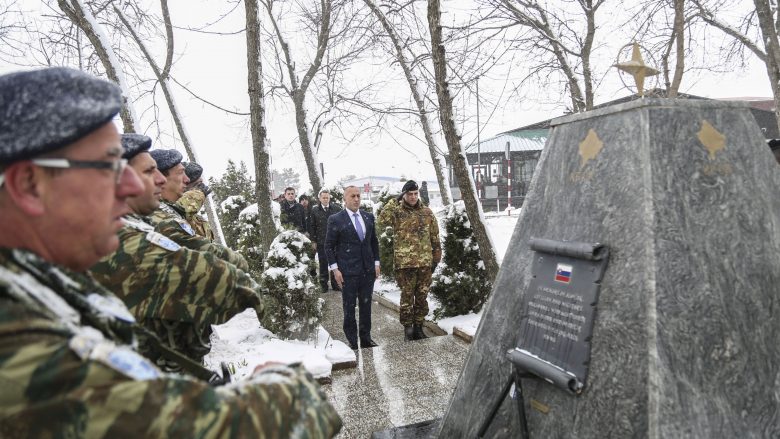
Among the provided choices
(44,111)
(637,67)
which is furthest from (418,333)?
(44,111)

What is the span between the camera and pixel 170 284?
2010 millimetres

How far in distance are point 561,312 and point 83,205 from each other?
6.35 ft

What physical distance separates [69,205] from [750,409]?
2.38 meters

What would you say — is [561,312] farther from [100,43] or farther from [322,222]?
[100,43]

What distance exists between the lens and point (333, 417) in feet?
3.76

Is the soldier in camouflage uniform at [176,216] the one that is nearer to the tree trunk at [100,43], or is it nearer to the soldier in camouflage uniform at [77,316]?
the soldier in camouflage uniform at [77,316]

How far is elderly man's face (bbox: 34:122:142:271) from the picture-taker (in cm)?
100

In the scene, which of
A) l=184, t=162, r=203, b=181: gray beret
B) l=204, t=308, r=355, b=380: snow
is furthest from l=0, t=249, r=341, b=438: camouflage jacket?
l=184, t=162, r=203, b=181: gray beret

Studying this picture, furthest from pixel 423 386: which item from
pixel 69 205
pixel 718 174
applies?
pixel 69 205

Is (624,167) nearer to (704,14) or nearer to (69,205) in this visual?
(69,205)

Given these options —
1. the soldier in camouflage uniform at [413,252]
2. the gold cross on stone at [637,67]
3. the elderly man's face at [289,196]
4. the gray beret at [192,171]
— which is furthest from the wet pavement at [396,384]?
the elderly man's face at [289,196]

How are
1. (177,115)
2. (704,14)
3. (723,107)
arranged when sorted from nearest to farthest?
(723,107), (704,14), (177,115)

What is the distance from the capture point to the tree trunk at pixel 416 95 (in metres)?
9.86

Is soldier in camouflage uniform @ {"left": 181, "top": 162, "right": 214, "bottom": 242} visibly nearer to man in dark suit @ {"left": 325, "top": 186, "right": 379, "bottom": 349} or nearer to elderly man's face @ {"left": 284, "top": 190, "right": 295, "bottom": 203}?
man in dark suit @ {"left": 325, "top": 186, "right": 379, "bottom": 349}
